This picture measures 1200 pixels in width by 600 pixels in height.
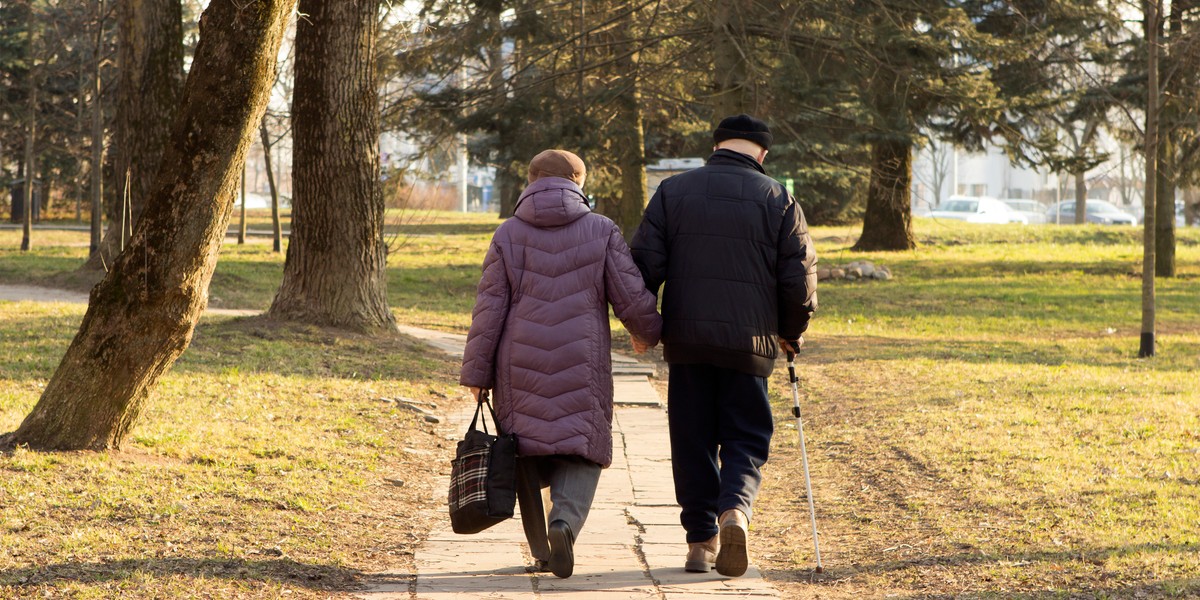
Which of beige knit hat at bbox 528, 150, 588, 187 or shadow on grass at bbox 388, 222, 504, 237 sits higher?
shadow on grass at bbox 388, 222, 504, 237

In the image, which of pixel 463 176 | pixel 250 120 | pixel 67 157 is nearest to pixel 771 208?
pixel 250 120

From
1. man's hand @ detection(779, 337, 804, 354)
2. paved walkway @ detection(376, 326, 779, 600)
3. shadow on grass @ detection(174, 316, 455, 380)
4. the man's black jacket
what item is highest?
the man's black jacket

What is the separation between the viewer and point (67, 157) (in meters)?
35.0

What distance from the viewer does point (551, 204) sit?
4.78 meters

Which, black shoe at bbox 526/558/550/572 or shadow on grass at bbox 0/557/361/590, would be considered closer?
shadow on grass at bbox 0/557/361/590

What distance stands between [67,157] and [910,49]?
29053 mm

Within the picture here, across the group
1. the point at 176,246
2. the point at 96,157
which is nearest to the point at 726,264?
the point at 176,246

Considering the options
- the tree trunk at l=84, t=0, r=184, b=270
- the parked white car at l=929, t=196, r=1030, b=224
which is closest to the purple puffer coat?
the tree trunk at l=84, t=0, r=184, b=270

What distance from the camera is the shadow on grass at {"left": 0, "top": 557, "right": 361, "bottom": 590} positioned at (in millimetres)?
4301

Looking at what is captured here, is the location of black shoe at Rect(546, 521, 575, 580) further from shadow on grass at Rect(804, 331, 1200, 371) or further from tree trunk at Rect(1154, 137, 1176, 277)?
tree trunk at Rect(1154, 137, 1176, 277)

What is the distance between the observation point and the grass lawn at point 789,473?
4.77 meters

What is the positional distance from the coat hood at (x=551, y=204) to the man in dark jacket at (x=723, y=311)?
0.36 meters

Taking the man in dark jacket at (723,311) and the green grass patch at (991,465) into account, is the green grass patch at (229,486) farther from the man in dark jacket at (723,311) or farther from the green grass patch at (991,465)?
the green grass patch at (991,465)

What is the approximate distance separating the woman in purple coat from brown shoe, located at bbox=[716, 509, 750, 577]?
548mm
